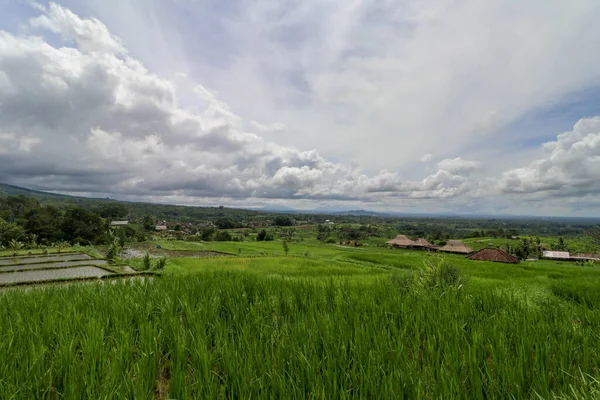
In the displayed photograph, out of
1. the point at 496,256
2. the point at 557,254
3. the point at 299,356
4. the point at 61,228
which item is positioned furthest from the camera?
the point at 557,254

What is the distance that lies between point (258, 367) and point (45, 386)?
1.69m

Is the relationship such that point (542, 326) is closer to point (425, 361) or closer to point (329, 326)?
point (425, 361)

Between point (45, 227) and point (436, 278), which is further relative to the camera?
Result: point (45, 227)

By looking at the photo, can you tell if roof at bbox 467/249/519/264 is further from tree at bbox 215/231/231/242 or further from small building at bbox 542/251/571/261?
tree at bbox 215/231/231/242

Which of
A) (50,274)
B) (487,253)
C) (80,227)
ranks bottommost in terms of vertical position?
(487,253)

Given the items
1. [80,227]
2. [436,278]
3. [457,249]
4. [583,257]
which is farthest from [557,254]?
[80,227]

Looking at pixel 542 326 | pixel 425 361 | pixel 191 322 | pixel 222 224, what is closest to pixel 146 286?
pixel 191 322

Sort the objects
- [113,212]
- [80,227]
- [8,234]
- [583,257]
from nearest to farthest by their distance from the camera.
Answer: [8,234]
[80,227]
[583,257]
[113,212]

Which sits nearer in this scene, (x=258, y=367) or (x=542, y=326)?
(x=258, y=367)

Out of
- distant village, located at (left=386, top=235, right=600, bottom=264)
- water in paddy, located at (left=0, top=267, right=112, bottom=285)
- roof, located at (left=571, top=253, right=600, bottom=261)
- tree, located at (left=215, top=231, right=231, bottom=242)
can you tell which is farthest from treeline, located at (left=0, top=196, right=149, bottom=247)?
roof, located at (left=571, top=253, right=600, bottom=261)

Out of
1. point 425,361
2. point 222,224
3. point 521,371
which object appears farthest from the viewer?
point 222,224

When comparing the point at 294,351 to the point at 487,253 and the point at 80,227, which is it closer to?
the point at 487,253

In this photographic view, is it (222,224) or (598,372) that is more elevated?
(598,372)

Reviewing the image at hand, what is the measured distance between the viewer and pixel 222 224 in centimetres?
11619
